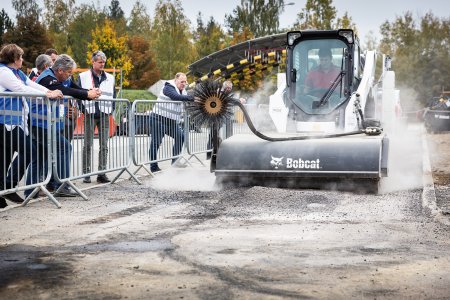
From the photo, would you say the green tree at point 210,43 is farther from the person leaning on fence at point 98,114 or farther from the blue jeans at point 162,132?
the person leaning on fence at point 98,114

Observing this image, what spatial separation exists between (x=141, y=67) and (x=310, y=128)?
4972 centimetres

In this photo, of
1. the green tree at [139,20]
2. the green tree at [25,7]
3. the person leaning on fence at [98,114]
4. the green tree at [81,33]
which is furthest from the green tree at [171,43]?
the person leaning on fence at [98,114]

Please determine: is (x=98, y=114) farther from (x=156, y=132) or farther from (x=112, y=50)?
(x=112, y=50)

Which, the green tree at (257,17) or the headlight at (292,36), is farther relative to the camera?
the green tree at (257,17)

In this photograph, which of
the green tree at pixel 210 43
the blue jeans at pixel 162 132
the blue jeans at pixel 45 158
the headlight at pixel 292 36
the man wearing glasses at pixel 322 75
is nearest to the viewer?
the blue jeans at pixel 45 158

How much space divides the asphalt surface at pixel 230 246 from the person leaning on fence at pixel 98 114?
1111 millimetres

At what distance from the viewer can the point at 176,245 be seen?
6.09 m

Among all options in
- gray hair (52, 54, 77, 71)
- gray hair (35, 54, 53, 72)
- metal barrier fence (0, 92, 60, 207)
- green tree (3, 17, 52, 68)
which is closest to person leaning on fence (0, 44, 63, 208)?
metal barrier fence (0, 92, 60, 207)

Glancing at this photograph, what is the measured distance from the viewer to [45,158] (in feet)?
29.3

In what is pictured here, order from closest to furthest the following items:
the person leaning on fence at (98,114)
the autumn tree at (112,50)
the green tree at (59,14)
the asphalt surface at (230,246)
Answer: the asphalt surface at (230,246) → the person leaning on fence at (98,114) → the autumn tree at (112,50) → the green tree at (59,14)

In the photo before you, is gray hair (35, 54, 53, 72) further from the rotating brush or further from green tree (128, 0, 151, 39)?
green tree (128, 0, 151, 39)

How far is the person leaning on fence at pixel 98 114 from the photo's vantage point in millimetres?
10562

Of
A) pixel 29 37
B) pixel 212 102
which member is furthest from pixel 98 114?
pixel 29 37

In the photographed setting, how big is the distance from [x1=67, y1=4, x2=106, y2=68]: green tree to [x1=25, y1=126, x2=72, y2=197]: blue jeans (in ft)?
165
